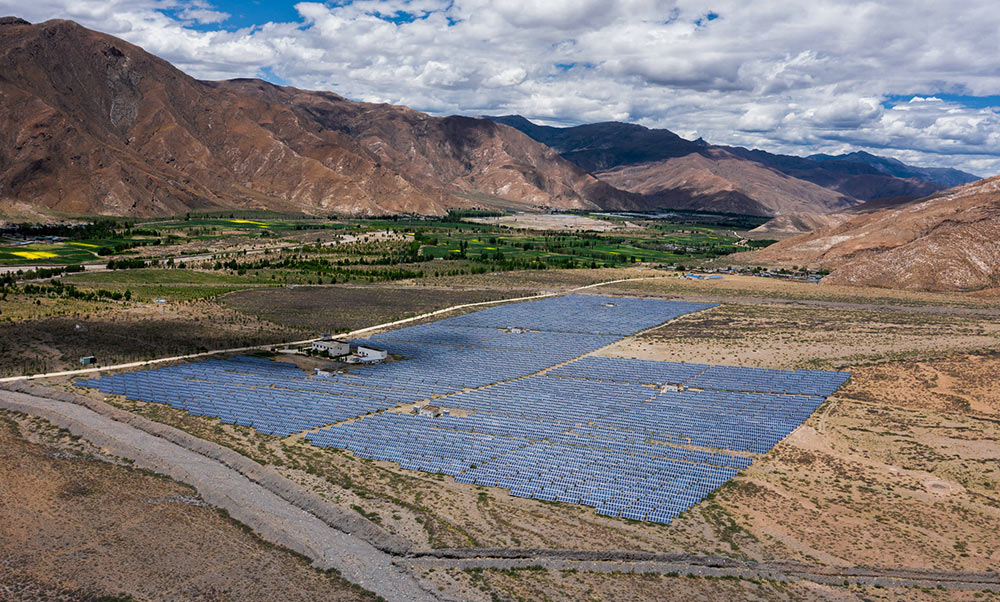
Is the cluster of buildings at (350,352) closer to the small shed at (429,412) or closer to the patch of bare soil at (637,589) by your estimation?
the small shed at (429,412)

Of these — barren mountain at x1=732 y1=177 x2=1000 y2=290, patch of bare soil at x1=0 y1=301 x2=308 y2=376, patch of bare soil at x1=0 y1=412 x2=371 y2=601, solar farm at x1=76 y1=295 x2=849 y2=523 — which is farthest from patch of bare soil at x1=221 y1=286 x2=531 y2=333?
barren mountain at x1=732 y1=177 x2=1000 y2=290

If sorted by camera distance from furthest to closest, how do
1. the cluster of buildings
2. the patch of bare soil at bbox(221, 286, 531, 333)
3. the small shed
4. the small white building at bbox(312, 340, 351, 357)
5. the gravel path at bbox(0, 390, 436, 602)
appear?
1. the patch of bare soil at bbox(221, 286, 531, 333)
2. the small white building at bbox(312, 340, 351, 357)
3. the cluster of buildings
4. the small shed
5. the gravel path at bbox(0, 390, 436, 602)

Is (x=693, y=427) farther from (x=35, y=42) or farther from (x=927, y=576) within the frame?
(x=35, y=42)

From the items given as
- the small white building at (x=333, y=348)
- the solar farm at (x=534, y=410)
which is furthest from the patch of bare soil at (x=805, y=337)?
the small white building at (x=333, y=348)

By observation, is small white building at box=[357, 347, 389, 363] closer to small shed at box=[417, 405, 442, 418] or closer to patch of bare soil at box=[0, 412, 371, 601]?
small shed at box=[417, 405, 442, 418]

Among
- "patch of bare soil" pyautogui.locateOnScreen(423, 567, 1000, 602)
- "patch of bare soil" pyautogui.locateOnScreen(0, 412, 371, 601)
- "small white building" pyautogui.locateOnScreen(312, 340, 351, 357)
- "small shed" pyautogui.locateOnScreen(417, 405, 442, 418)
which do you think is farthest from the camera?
"small white building" pyautogui.locateOnScreen(312, 340, 351, 357)

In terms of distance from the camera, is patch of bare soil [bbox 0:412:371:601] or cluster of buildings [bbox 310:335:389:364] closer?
patch of bare soil [bbox 0:412:371:601]
